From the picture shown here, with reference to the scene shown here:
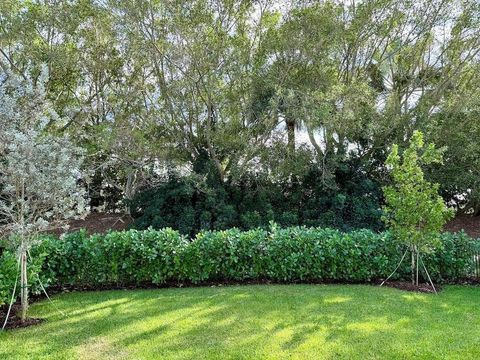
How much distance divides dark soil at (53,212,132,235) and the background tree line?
0.88 meters

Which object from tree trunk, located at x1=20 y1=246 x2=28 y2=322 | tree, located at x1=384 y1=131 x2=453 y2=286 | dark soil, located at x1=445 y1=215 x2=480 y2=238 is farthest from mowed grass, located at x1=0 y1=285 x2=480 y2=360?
dark soil, located at x1=445 y1=215 x2=480 y2=238

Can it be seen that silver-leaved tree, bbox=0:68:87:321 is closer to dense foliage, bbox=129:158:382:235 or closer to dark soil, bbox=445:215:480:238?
dense foliage, bbox=129:158:382:235

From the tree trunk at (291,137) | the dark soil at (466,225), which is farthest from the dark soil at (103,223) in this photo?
the dark soil at (466,225)

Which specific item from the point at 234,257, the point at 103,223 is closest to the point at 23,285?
the point at 234,257

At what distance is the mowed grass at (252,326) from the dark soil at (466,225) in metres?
7.74

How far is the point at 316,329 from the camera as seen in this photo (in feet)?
14.2

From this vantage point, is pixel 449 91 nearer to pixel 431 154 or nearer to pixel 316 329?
pixel 431 154

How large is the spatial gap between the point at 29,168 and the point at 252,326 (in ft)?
10.1

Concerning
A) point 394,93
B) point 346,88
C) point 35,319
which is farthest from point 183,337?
point 394,93

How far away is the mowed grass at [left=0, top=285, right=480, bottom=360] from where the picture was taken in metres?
3.76

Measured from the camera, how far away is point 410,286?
663cm

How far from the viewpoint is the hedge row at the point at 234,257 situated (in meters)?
6.40

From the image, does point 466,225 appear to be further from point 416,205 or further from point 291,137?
point 416,205

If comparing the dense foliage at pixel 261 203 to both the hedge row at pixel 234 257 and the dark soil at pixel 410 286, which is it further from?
the dark soil at pixel 410 286
